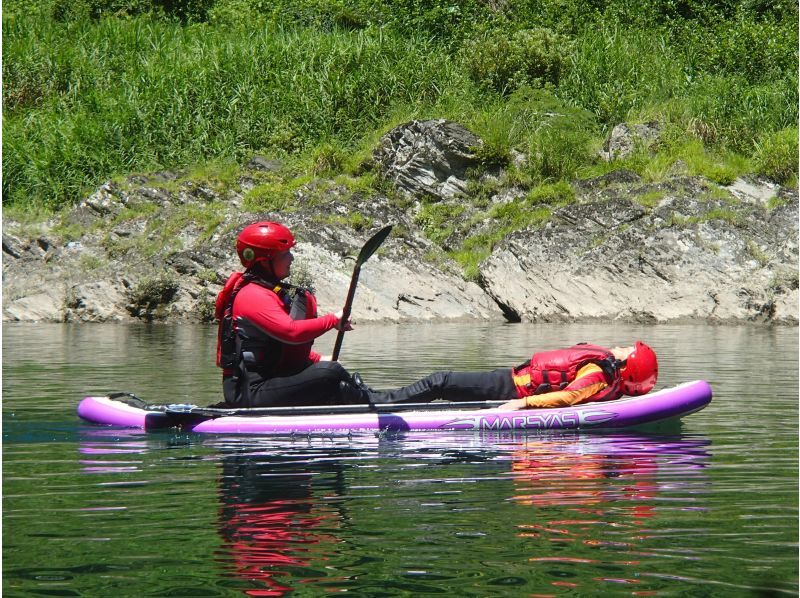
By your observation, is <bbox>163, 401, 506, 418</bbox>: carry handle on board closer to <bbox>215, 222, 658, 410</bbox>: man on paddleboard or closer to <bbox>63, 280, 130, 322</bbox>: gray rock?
<bbox>215, 222, 658, 410</bbox>: man on paddleboard

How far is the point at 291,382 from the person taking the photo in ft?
24.2

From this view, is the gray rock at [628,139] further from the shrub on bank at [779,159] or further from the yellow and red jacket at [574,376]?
the yellow and red jacket at [574,376]

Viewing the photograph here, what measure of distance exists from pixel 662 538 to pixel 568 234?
14.3 meters

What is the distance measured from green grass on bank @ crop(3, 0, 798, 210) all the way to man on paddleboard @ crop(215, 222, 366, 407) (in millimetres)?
12395

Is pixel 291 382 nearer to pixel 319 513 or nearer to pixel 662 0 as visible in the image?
pixel 319 513

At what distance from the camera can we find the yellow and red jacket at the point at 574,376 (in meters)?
7.43

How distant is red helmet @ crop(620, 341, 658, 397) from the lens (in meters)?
7.56

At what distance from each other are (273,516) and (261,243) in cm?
253

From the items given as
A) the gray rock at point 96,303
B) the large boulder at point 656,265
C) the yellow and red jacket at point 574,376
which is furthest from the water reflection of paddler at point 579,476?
the gray rock at point 96,303

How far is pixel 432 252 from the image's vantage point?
1914 centimetres

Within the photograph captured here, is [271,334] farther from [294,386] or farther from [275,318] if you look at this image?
[294,386]

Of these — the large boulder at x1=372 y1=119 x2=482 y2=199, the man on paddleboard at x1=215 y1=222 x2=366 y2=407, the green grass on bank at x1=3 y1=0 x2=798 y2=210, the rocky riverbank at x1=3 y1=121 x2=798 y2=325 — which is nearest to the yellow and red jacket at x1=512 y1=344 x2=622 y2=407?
the man on paddleboard at x1=215 y1=222 x2=366 y2=407

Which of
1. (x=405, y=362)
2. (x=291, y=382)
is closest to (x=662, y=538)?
(x=291, y=382)

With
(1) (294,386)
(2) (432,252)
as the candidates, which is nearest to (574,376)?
(1) (294,386)
